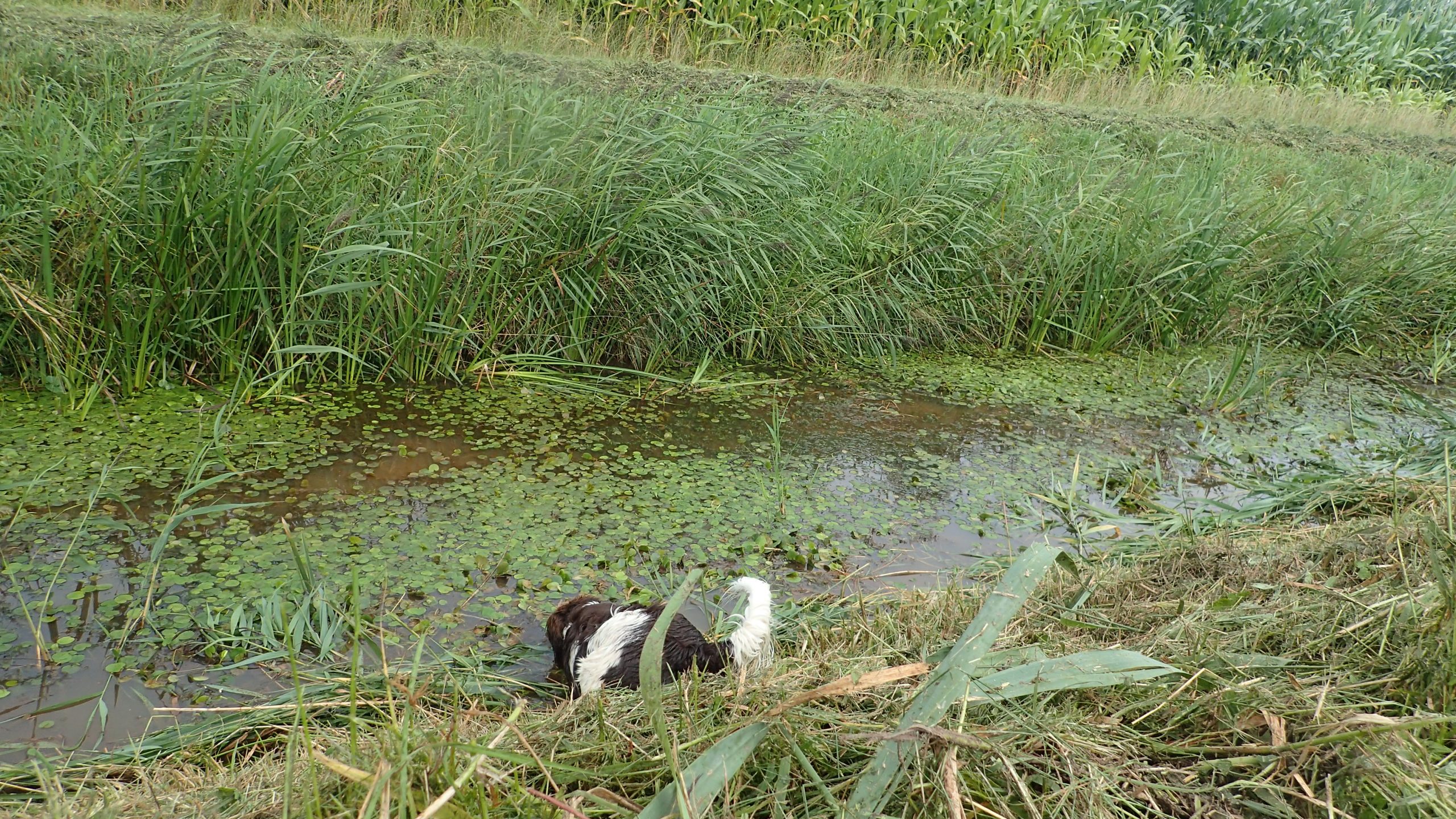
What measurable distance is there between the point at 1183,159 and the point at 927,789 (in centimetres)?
688

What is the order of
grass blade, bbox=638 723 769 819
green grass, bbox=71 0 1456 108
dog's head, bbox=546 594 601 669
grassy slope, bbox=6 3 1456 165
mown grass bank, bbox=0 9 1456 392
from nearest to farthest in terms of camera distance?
grass blade, bbox=638 723 769 819
dog's head, bbox=546 594 601 669
mown grass bank, bbox=0 9 1456 392
grassy slope, bbox=6 3 1456 165
green grass, bbox=71 0 1456 108

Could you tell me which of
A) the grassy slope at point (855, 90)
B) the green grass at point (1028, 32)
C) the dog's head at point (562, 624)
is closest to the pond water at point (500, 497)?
the dog's head at point (562, 624)

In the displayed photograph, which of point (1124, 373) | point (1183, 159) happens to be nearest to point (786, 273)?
point (1124, 373)

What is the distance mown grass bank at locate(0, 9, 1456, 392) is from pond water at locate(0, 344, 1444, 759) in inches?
11.2

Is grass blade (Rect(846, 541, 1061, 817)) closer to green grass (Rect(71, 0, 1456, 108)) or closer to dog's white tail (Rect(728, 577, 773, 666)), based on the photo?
dog's white tail (Rect(728, 577, 773, 666))

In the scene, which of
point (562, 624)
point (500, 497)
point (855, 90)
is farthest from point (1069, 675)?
point (855, 90)

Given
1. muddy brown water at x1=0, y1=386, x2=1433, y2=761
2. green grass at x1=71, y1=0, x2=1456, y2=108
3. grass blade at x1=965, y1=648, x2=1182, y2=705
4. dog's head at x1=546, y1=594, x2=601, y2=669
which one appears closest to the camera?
grass blade at x1=965, y1=648, x2=1182, y2=705

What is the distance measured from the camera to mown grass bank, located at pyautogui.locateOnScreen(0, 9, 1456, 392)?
12.4 feet

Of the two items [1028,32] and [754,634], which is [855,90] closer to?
[1028,32]

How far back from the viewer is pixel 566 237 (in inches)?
179

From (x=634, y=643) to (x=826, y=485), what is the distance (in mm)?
1586

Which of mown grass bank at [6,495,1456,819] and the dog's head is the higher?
mown grass bank at [6,495,1456,819]

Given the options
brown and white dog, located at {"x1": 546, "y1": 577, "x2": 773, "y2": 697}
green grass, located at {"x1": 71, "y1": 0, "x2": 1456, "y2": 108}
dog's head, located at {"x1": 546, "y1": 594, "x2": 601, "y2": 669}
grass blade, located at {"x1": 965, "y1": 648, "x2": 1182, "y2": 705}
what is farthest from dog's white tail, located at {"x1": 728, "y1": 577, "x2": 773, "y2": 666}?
green grass, located at {"x1": 71, "y1": 0, "x2": 1456, "y2": 108}

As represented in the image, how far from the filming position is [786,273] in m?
4.86
